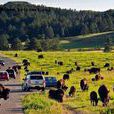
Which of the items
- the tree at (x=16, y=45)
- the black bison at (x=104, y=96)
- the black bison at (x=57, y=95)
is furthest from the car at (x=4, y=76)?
the tree at (x=16, y=45)

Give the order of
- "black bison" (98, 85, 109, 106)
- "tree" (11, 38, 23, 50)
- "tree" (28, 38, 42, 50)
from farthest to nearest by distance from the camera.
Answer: "tree" (11, 38, 23, 50) → "tree" (28, 38, 42, 50) → "black bison" (98, 85, 109, 106)

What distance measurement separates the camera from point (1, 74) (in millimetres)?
58125

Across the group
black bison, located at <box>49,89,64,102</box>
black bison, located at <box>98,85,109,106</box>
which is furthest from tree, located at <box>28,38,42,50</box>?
black bison, located at <box>98,85,109,106</box>

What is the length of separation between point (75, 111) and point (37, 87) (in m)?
12.6

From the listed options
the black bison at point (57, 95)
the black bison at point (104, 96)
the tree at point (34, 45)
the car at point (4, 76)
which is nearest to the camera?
the black bison at point (104, 96)

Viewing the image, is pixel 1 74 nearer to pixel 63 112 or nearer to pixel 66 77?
pixel 66 77

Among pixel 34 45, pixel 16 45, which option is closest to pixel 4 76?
pixel 34 45

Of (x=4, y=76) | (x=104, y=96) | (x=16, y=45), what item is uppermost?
(x=104, y=96)

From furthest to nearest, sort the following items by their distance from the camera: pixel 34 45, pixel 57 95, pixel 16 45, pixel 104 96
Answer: pixel 16 45 → pixel 34 45 → pixel 57 95 → pixel 104 96

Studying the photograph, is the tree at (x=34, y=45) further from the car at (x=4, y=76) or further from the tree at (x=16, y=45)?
the car at (x=4, y=76)

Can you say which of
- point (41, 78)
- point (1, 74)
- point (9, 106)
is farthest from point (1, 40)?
point (9, 106)

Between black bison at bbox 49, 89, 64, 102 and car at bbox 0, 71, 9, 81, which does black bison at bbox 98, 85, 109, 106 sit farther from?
car at bbox 0, 71, 9, 81

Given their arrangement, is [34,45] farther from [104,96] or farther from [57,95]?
[104,96]

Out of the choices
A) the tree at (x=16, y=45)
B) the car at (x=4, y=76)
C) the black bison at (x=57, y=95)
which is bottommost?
the tree at (x=16, y=45)
